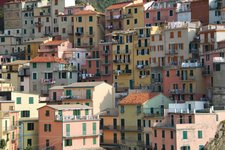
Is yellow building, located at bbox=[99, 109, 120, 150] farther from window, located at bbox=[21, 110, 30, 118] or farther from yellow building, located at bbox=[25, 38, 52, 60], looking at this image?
yellow building, located at bbox=[25, 38, 52, 60]

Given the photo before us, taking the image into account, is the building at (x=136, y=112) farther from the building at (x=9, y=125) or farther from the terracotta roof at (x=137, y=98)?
the building at (x=9, y=125)

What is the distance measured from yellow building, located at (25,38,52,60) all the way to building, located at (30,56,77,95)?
26.2 feet

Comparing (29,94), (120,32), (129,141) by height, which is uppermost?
(120,32)

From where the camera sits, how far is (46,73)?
8881 cm

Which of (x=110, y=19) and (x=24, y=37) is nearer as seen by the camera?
(x=110, y=19)

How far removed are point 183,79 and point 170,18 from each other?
50.1 feet

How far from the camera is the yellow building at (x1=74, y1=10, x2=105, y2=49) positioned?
96500mm

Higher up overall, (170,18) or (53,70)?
(170,18)

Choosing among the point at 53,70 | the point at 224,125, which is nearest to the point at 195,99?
the point at 224,125

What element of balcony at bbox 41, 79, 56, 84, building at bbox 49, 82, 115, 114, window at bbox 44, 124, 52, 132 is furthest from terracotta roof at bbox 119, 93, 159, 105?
balcony at bbox 41, 79, 56, 84

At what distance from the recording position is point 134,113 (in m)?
77.6

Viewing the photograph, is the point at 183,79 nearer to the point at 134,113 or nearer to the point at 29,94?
the point at 134,113

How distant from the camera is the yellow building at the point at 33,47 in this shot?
97125mm

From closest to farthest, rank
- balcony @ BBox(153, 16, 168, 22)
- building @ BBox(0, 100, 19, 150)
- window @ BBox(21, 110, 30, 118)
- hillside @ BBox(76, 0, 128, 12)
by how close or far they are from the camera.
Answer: building @ BBox(0, 100, 19, 150), window @ BBox(21, 110, 30, 118), balcony @ BBox(153, 16, 168, 22), hillside @ BBox(76, 0, 128, 12)
